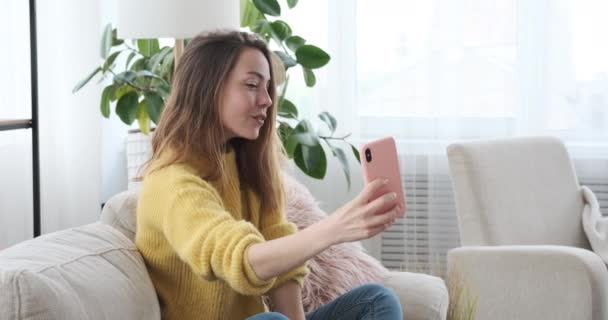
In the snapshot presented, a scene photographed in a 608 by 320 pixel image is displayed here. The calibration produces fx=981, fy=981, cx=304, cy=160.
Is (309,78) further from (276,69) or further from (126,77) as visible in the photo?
(276,69)

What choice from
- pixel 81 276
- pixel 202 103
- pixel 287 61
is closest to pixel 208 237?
pixel 81 276

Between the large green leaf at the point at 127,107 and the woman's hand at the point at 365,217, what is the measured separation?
1.74m

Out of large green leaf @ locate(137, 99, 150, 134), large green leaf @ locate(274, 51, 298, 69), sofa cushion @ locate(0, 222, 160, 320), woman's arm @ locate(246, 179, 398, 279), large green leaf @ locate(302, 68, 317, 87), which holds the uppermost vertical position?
large green leaf @ locate(274, 51, 298, 69)

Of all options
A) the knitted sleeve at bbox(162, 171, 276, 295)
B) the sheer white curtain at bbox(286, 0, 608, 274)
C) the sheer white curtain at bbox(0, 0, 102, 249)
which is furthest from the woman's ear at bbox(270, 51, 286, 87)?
the sheer white curtain at bbox(286, 0, 608, 274)

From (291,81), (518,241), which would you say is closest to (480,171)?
(518,241)

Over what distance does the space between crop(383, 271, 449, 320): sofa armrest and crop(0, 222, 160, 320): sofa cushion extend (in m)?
0.76

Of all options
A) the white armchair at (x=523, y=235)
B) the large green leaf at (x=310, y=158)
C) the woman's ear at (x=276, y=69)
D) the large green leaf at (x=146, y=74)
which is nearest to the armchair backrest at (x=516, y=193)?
the white armchair at (x=523, y=235)

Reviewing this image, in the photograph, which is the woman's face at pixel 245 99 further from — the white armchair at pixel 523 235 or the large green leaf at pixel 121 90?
the large green leaf at pixel 121 90

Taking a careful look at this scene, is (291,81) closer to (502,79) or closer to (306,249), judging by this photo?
(502,79)

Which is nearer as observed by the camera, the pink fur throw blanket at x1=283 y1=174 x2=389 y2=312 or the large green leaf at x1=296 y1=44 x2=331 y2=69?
the pink fur throw blanket at x1=283 y1=174 x2=389 y2=312

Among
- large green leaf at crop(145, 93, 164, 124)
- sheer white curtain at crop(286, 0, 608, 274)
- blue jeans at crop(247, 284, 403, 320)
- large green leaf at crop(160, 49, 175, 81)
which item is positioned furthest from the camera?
sheer white curtain at crop(286, 0, 608, 274)

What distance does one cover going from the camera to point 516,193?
125 inches

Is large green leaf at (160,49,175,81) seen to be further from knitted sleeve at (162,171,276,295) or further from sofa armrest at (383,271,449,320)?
knitted sleeve at (162,171,276,295)

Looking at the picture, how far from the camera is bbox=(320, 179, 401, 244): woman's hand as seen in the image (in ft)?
4.92
